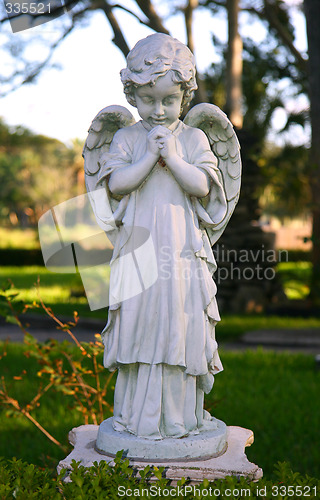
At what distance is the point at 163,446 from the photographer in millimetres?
2592

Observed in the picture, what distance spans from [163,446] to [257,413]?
8.78ft

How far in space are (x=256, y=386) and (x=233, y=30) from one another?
24.6 feet

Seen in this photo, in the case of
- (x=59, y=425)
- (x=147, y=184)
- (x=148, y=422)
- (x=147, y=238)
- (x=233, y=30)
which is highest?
(x=233, y=30)

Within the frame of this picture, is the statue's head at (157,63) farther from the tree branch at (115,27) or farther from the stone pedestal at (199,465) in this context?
the tree branch at (115,27)

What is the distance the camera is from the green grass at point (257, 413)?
429 cm

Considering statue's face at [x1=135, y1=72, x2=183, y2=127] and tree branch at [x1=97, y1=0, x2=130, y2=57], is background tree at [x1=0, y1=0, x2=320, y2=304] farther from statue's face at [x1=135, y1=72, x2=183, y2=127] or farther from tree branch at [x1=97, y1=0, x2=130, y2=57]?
statue's face at [x1=135, y1=72, x2=183, y2=127]

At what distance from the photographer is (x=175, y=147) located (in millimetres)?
2723

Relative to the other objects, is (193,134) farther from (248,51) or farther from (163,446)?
(248,51)

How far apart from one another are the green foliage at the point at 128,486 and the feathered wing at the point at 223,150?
3.90 feet

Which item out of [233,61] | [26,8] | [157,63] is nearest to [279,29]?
[233,61]

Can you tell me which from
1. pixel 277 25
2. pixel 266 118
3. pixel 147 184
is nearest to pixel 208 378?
pixel 147 184

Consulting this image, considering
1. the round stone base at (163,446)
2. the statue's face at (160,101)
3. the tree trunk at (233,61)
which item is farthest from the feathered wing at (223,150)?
the tree trunk at (233,61)

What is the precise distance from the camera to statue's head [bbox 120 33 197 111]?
2.61 m

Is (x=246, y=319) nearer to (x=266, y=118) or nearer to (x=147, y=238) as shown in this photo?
(x=147, y=238)
